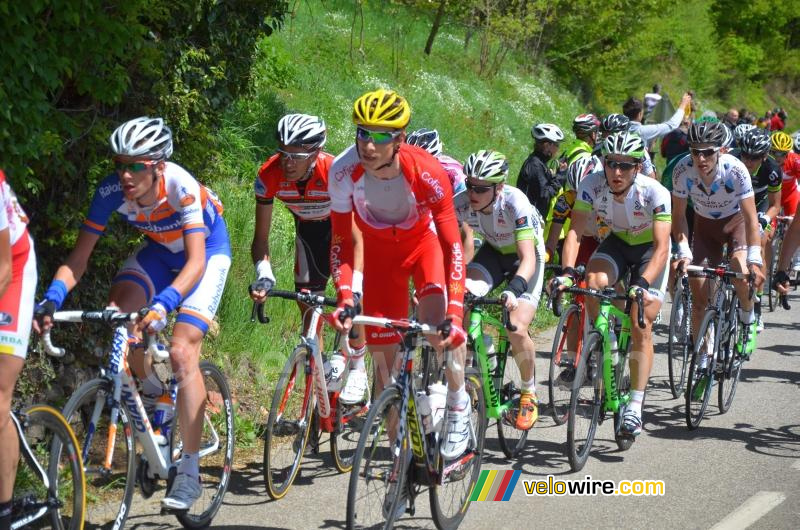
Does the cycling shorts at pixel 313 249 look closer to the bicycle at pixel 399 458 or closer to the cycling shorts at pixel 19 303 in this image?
the bicycle at pixel 399 458

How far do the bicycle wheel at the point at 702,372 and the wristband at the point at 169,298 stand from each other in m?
4.80

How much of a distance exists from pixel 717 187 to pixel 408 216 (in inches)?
167

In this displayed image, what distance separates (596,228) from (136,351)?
15.4 feet

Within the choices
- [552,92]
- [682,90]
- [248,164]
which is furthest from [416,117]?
[682,90]

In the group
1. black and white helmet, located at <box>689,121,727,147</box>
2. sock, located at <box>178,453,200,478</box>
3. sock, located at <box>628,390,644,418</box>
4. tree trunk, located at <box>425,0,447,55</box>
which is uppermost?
tree trunk, located at <box>425,0,447,55</box>

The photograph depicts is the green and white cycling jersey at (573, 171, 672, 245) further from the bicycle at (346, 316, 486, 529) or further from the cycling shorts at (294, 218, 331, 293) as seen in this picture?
the bicycle at (346, 316, 486, 529)

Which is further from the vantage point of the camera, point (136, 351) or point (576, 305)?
point (576, 305)

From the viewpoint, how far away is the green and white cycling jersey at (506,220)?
740 cm

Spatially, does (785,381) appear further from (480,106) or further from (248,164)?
(480,106)

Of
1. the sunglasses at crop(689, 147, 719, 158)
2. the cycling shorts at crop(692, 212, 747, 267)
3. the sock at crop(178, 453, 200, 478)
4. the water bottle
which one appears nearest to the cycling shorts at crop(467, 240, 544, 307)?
the water bottle

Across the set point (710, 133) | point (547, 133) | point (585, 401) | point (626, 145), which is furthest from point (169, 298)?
point (547, 133)

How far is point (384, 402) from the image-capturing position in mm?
5129

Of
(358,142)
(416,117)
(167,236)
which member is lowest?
(167,236)

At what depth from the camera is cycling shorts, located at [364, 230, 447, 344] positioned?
6.17 meters
